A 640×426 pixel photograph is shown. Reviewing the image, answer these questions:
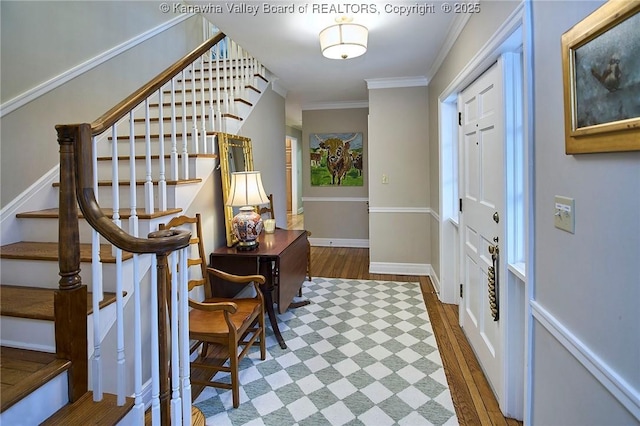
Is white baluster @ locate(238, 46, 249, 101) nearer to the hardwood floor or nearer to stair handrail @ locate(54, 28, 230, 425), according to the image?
stair handrail @ locate(54, 28, 230, 425)

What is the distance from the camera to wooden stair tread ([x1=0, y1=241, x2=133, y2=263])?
1.77 m

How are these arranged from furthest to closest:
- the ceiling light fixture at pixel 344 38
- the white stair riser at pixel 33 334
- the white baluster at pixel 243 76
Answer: the white baluster at pixel 243 76, the ceiling light fixture at pixel 344 38, the white stair riser at pixel 33 334

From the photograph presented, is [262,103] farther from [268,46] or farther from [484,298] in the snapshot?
[484,298]

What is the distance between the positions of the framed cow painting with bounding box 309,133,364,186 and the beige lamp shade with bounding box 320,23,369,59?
3293 millimetres

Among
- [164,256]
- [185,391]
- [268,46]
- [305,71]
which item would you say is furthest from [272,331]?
[305,71]

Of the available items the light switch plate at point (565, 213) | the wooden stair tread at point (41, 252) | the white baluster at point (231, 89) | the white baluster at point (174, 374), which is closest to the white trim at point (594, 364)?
the light switch plate at point (565, 213)

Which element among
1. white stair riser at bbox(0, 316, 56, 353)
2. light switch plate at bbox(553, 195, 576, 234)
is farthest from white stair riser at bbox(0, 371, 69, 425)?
light switch plate at bbox(553, 195, 576, 234)

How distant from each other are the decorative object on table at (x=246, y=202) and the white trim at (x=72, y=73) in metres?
1.31

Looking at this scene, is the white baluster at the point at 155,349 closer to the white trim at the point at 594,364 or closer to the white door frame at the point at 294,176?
the white trim at the point at 594,364

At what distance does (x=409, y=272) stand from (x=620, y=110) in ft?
11.9

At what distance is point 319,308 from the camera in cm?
324

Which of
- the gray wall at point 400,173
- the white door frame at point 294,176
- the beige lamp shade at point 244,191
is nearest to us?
the beige lamp shade at point 244,191

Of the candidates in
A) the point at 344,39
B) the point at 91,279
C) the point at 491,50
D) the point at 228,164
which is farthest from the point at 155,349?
the point at 344,39

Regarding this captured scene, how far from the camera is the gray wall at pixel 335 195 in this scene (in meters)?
5.73
